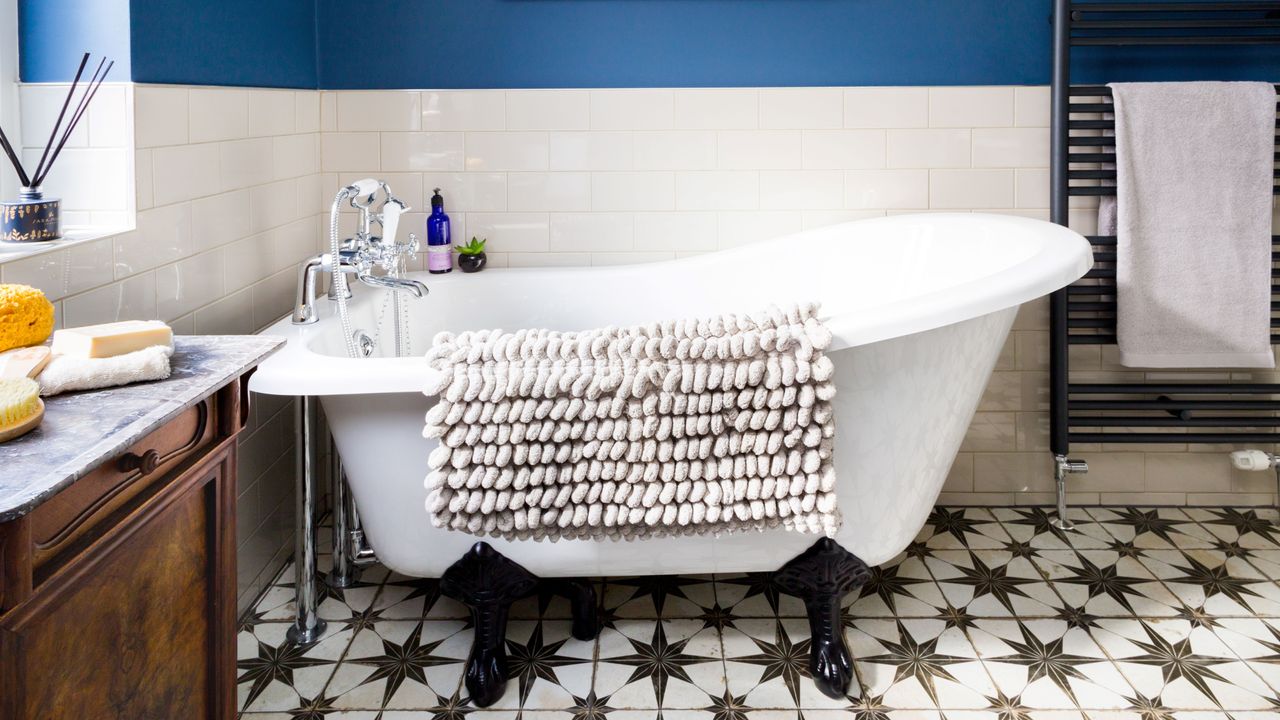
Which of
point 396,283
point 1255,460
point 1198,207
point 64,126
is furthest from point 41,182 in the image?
point 1255,460

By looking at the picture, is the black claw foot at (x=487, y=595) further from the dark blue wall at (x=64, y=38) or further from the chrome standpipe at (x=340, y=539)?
the dark blue wall at (x=64, y=38)

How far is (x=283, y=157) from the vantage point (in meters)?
2.62

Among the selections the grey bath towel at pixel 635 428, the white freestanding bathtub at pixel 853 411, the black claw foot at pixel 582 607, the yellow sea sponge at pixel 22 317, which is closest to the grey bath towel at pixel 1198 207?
the white freestanding bathtub at pixel 853 411

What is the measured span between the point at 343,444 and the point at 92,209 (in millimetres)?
611

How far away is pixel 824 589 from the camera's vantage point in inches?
78.4

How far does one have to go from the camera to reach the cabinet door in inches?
34.6

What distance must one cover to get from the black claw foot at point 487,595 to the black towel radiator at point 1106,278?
166 cm

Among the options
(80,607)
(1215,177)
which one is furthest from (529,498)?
(1215,177)

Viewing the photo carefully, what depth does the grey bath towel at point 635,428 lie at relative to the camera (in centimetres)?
167

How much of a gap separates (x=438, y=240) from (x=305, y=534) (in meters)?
1.01

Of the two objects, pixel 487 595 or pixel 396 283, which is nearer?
pixel 487 595

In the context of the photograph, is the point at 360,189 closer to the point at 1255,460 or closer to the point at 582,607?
the point at 582,607

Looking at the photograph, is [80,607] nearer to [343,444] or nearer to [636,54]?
[343,444]

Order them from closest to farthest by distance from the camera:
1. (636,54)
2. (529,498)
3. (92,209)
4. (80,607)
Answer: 1. (80,607)
2. (529,498)
3. (92,209)
4. (636,54)
